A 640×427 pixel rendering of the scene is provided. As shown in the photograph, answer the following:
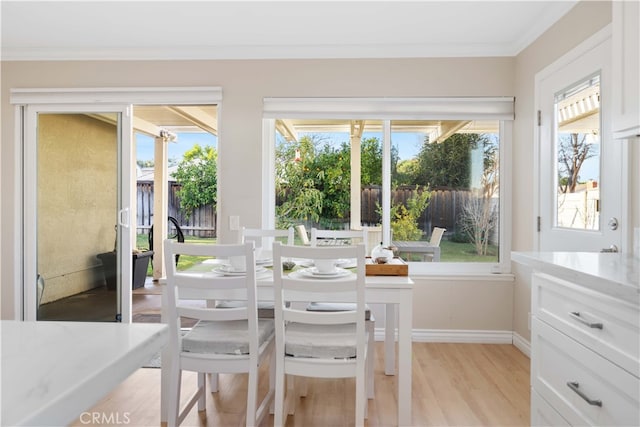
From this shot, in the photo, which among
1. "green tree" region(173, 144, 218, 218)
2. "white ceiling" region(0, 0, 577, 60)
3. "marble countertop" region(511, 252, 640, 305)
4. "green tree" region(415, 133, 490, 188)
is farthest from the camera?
"green tree" region(173, 144, 218, 218)

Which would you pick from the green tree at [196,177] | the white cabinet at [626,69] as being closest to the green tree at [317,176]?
the white cabinet at [626,69]

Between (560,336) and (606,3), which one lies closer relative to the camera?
(560,336)

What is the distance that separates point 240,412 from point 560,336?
5.63 ft

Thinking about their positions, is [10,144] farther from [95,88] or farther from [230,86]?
[230,86]

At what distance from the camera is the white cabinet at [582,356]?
1045 mm

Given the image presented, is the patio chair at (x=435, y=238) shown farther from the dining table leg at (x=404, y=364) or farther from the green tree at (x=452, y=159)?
the dining table leg at (x=404, y=364)

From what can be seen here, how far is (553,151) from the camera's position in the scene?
2.76 metres

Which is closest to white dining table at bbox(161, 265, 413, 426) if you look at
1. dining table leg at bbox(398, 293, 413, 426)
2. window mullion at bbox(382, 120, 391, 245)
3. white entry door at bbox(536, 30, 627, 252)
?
dining table leg at bbox(398, 293, 413, 426)

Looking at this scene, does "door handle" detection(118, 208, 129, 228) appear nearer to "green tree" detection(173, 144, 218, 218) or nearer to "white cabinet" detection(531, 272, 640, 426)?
"white cabinet" detection(531, 272, 640, 426)

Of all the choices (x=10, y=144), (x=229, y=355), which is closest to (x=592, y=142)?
(x=229, y=355)

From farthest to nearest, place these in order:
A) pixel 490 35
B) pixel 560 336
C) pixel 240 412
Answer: pixel 490 35 → pixel 240 412 → pixel 560 336

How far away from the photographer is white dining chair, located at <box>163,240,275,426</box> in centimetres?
187

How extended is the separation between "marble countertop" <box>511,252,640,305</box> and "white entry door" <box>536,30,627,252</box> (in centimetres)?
70

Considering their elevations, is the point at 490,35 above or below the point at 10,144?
above
